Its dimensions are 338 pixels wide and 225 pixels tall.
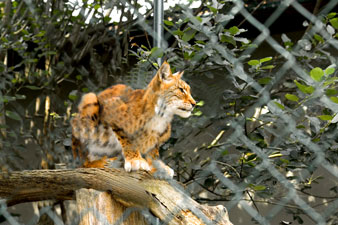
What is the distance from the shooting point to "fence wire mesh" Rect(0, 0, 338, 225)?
179 cm

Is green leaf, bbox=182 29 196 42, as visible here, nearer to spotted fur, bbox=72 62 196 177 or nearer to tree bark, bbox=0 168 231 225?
spotted fur, bbox=72 62 196 177

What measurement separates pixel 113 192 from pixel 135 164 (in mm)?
157

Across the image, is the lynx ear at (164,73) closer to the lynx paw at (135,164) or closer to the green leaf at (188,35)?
the green leaf at (188,35)

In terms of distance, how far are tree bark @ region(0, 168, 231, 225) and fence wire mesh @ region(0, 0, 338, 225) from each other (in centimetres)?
4

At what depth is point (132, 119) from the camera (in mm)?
1726

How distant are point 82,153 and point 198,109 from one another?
691 millimetres

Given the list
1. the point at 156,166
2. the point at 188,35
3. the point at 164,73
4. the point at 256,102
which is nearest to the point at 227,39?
the point at 188,35

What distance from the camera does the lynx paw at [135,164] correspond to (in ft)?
5.12

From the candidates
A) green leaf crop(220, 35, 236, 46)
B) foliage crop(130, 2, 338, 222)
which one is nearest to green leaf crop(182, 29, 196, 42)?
foliage crop(130, 2, 338, 222)

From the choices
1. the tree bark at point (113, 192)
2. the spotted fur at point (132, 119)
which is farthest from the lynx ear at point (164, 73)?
the tree bark at point (113, 192)

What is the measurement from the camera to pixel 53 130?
3117 mm

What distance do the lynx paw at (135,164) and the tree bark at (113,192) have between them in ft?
0.15

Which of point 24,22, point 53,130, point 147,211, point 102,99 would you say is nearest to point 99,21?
point 24,22

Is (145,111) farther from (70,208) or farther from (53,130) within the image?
(70,208)
